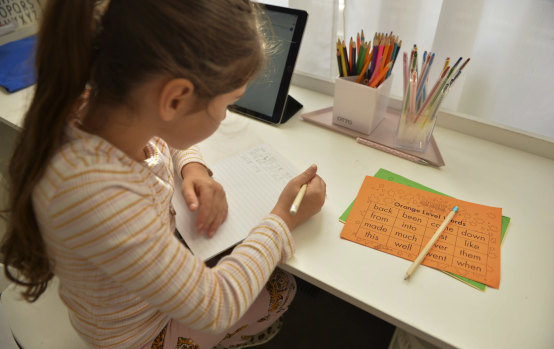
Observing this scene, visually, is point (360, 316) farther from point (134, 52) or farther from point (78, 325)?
point (134, 52)

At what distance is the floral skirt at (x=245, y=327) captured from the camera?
73 cm

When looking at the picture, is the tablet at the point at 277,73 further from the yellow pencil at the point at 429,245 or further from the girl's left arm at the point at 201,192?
the yellow pencil at the point at 429,245

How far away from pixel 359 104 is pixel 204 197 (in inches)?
17.3

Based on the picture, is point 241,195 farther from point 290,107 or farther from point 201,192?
point 290,107

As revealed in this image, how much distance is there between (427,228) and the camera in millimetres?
719

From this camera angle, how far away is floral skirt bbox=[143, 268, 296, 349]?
73 centimetres

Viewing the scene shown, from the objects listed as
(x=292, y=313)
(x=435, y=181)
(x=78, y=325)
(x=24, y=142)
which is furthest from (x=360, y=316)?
(x=24, y=142)

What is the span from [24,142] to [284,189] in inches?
16.6

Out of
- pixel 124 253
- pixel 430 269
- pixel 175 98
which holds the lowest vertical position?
pixel 430 269

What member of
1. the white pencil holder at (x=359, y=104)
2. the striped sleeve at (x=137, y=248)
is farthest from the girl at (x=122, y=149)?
the white pencil holder at (x=359, y=104)

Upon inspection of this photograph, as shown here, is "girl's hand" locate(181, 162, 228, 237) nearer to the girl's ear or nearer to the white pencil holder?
the girl's ear

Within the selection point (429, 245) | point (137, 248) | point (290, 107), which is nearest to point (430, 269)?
point (429, 245)

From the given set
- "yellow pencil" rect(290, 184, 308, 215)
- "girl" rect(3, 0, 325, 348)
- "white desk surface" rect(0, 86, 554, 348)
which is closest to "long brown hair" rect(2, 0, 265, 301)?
"girl" rect(3, 0, 325, 348)

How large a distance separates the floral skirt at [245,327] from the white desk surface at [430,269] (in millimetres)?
225
